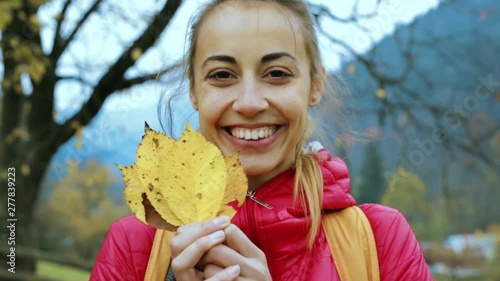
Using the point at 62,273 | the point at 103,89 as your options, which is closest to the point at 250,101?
the point at 103,89

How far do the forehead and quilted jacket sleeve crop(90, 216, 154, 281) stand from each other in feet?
1.48

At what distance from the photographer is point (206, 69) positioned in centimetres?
143

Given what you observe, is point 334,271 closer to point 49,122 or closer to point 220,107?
point 220,107

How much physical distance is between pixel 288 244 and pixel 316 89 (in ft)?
1.44

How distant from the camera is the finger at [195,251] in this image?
3.64 feet

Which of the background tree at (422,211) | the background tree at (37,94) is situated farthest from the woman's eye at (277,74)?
the background tree at (422,211)

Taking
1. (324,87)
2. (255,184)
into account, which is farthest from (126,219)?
(324,87)

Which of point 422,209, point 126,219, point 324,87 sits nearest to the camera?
point 126,219

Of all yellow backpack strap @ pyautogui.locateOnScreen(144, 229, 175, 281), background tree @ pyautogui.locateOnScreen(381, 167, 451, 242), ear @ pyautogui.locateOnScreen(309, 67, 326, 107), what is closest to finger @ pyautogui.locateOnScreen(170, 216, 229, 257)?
yellow backpack strap @ pyautogui.locateOnScreen(144, 229, 175, 281)

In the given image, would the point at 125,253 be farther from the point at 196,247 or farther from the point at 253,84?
the point at 253,84

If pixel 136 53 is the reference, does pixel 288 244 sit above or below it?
below

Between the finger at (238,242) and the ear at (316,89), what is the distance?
1.75ft

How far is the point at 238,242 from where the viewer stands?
45.6 inches

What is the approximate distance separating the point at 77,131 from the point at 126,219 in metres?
4.14
